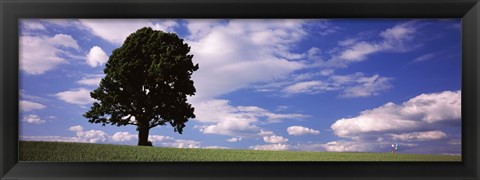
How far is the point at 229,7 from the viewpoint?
10.5 ft

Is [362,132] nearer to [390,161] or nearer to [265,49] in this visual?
[390,161]

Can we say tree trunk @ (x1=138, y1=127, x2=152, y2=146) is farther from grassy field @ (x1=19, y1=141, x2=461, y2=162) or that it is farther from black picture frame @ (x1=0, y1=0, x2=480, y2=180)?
black picture frame @ (x1=0, y1=0, x2=480, y2=180)

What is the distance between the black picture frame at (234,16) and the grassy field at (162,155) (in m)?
0.11

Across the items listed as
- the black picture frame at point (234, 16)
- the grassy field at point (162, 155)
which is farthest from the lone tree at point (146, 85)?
the black picture frame at point (234, 16)

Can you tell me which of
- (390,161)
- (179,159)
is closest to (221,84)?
(179,159)

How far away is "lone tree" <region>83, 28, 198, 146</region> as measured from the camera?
12.1 ft

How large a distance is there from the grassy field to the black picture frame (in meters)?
0.11

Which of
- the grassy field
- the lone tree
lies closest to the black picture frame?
the grassy field

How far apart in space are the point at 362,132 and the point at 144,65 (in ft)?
6.42

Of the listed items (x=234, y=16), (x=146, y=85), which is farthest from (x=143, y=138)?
(x=234, y=16)

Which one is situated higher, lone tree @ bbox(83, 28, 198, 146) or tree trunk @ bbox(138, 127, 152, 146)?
lone tree @ bbox(83, 28, 198, 146)

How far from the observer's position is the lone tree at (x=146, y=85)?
3678 millimetres

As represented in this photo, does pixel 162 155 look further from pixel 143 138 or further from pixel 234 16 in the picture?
pixel 234 16

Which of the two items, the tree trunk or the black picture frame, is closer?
the black picture frame
